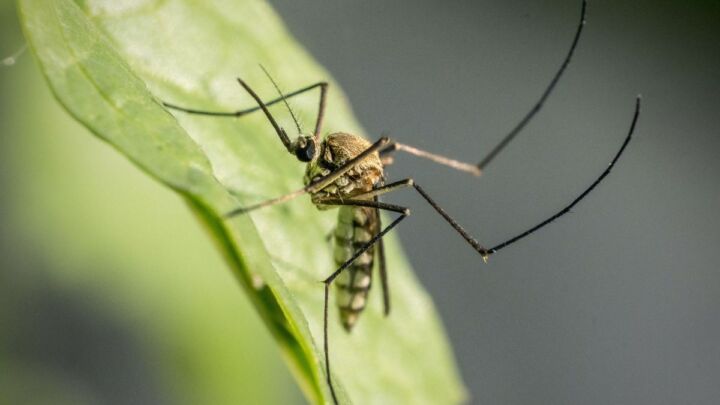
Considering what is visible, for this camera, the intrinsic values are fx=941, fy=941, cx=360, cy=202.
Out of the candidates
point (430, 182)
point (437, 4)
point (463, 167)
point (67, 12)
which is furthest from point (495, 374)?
point (67, 12)

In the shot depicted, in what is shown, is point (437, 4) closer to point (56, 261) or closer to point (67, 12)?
point (56, 261)

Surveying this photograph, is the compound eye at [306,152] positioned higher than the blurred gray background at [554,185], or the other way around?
the blurred gray background at [554,185]

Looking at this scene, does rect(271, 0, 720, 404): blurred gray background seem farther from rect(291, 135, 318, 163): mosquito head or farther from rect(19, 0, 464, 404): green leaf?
rect(291, 135, 318, 163): mosquito head

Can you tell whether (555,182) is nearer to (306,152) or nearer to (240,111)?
(306,152)

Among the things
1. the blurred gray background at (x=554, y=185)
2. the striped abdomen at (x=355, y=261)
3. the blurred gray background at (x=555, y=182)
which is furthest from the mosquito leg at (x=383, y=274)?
the blurred gray background at (x=554, y=185)

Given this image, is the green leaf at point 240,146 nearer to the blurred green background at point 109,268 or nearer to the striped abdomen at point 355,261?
the striped abdomen at point 355,261

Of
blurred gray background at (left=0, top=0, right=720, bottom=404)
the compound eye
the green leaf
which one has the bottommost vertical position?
the green leaf

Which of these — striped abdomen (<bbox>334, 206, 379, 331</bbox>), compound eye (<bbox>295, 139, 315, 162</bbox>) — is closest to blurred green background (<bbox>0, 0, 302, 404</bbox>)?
striped abdomen (<bbox>334, 206, 379, 331</bbox>)

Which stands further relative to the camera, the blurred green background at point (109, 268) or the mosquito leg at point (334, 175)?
the blurred green background at point (109, 268)
